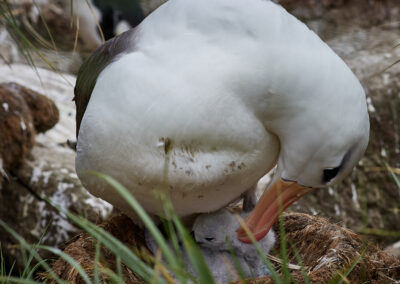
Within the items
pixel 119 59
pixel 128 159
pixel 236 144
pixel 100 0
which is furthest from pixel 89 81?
pixel 100 0

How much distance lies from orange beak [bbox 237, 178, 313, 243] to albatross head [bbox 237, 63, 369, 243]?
37 millimetres

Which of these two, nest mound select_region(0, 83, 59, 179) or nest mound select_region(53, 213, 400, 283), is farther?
nest mound select_region(0, 83, 59, 179)

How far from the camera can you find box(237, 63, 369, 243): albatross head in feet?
7.28

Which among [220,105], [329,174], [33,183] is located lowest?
[33,183]

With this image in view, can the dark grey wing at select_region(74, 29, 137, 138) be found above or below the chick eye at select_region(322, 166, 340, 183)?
above

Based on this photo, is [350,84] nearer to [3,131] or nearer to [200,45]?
[200,45]

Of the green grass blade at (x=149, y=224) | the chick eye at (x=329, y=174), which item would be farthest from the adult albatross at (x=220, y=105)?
the green grass blade at (x=149, y=224)

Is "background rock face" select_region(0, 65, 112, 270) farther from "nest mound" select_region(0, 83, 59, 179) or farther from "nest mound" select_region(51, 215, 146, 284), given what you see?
"nest mound" select_region(51, 215, 146, 284)

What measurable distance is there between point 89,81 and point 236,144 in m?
0.71

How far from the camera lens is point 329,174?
2369 mm

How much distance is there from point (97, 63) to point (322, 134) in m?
0.98

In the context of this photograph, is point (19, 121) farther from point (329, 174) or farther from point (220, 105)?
point (329, 174)

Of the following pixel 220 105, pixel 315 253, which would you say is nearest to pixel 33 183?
pixel 315 253

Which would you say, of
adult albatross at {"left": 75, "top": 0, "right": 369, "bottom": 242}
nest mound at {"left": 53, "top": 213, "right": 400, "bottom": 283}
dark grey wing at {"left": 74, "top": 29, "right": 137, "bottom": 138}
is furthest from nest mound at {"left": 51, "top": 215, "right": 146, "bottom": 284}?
dark grey wing at {"left": 74, "top": 29, "right": 137, "bottom": 138}
